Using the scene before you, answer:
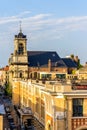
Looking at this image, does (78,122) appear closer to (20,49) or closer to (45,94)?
(45,94)

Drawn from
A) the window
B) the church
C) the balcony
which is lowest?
the balcony

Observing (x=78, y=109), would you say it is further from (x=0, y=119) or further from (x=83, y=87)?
(x=0, y=119)

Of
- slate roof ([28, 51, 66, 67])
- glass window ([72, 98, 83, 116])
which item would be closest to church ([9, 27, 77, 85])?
slate roof ([28, 51, 66, 67])

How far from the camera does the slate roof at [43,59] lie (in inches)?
5034

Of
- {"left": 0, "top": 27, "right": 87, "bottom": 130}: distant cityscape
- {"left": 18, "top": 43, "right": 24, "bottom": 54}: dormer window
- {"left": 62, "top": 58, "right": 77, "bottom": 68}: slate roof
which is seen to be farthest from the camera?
{"left": 62, "top": 58, "right": 77, "bottom": 68}: slate roof

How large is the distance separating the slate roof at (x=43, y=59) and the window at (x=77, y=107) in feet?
304

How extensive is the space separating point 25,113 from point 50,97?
2808 cm

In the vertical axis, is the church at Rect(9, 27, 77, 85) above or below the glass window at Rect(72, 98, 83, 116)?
above

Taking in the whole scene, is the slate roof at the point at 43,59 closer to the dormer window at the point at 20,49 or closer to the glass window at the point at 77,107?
the dormer window at the point at 20,49

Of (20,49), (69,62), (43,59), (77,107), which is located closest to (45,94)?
(77,107)

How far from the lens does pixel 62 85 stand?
33.8 meters

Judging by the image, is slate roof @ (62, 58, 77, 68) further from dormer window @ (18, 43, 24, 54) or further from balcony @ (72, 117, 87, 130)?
balcony @ (72, 117, 87, 130)

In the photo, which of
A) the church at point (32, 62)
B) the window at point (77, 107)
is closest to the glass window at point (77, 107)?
the window at point (77, 107)

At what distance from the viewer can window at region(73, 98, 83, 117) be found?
34062 mm
